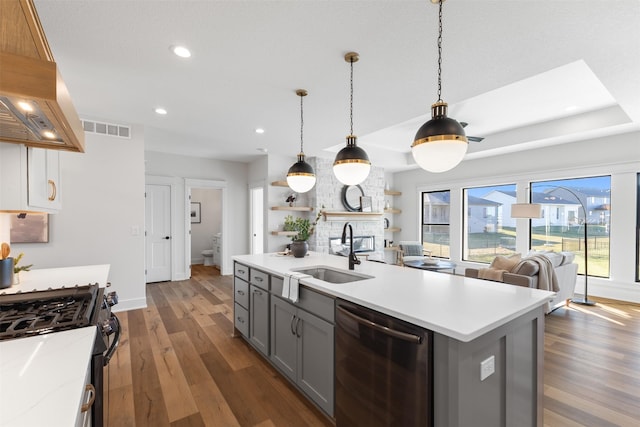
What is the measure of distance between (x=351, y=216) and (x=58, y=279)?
523 cm

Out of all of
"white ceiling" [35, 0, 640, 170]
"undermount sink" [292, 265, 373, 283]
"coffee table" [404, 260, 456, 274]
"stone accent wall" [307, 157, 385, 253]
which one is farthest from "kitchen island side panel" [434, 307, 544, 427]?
"stone accent wall" [307, 157, 385, 253]

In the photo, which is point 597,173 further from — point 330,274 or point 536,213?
point 330,274

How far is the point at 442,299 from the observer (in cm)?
158

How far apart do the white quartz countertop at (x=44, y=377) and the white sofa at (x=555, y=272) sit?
3681 millimetres

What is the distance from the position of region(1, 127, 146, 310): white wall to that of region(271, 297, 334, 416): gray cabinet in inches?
109

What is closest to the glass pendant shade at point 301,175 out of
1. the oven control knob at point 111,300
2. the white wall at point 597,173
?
the oven control knob at point 111,300

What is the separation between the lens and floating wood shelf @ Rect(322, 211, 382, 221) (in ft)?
20.5

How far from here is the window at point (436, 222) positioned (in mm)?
7043

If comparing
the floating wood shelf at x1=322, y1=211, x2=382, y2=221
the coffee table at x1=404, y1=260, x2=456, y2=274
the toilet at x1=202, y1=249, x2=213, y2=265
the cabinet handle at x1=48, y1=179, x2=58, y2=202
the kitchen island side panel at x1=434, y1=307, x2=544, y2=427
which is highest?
the cabinet handle at x1=48, y1=179, x2=58, y2=202

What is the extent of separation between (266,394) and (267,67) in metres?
2.67

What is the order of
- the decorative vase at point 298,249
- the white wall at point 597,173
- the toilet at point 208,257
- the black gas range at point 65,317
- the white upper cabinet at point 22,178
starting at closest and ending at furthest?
1. the black gas range at point 65,317
2. the white upper cabinet at point 22,178
3. the decorative vase at point 298,249
4. the white wall at point 597,173
5. the toilet at point 208,257

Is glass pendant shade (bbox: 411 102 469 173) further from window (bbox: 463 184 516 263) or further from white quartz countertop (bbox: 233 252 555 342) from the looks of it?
window (bbox: 463 184 516 263)

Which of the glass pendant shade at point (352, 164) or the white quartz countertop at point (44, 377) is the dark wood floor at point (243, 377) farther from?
the glass pendant shade at point (352, 164)

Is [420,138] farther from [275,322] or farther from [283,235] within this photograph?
[283,235]
